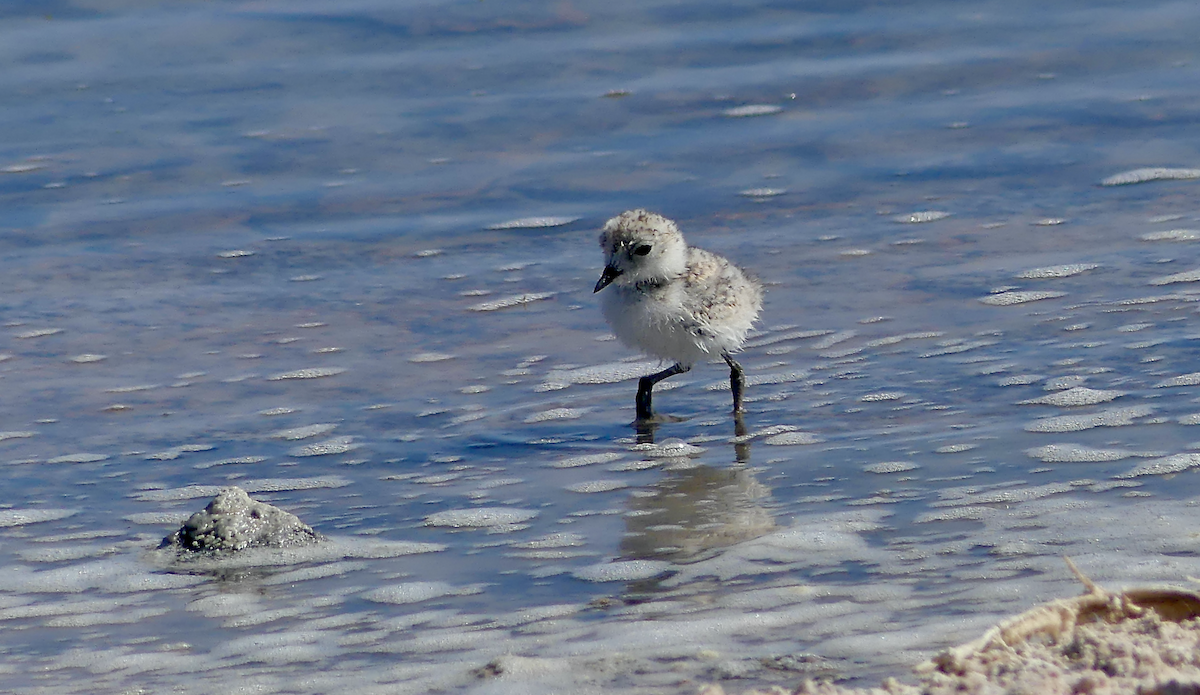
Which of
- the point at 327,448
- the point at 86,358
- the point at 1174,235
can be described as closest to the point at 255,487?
the point at 327,448

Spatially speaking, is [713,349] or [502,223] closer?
[713,349]

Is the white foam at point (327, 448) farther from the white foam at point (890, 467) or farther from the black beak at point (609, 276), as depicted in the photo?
the white foam at point (890, 467)

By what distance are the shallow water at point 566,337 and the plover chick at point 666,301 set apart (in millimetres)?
270

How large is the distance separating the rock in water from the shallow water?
97 millimetres

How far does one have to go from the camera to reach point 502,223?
988 centimetres

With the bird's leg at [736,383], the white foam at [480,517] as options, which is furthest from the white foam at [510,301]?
the white foam at [480,517]

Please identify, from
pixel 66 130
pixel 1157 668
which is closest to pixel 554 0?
pixel 66 130

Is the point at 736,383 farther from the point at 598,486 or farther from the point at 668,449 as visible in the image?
the point at 598,486

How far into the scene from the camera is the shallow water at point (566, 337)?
4.39 m

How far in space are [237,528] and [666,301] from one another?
7.77 feet

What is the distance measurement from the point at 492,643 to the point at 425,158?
24.2ft

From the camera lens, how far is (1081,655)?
321 cm

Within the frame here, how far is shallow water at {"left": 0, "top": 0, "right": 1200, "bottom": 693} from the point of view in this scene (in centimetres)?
439

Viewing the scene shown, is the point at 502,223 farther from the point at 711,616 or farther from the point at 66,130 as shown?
the point at 711,616
